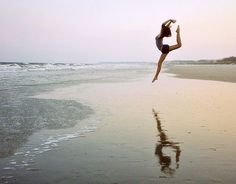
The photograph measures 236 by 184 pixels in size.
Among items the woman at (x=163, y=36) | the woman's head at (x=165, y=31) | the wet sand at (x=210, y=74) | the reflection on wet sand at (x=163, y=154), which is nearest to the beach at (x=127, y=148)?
the reflection on wet sand at (x=163, y=154)

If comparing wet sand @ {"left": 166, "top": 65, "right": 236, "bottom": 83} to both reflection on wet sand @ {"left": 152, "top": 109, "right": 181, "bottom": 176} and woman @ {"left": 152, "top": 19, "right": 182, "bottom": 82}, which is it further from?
woman @ {"left": 152, "top": 19, "right": 182, "bottom": 82}

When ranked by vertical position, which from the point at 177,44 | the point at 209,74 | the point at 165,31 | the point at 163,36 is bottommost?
the point at 209,74

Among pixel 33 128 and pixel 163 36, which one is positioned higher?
pixel 163 36

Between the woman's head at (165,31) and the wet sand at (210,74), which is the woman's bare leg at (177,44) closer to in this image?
the woman's head at (165,31)

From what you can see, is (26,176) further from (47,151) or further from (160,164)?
(160,164)

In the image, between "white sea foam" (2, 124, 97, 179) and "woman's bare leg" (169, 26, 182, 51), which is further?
"woman's bare leg" (169, 26, 182, 51)

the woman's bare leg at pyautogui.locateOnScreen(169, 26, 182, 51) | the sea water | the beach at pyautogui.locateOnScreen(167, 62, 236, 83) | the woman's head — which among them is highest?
the woman's head

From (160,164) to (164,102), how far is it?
8851 millimetres

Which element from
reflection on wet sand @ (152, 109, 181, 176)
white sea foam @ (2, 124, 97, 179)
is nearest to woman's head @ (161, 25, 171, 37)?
reflection on wet sand @ (152, 109, 181, 176)

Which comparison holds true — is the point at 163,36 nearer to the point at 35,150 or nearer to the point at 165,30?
the point at 165,30

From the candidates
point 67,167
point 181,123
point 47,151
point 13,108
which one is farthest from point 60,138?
point 13,108

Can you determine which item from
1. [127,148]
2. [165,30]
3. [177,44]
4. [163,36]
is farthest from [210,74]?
[127,148]

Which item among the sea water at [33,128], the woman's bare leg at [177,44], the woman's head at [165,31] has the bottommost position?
the sea water at [33,128]

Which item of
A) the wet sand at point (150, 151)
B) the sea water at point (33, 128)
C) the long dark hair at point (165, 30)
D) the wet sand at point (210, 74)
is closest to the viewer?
the wet sand at point (150, 151)
